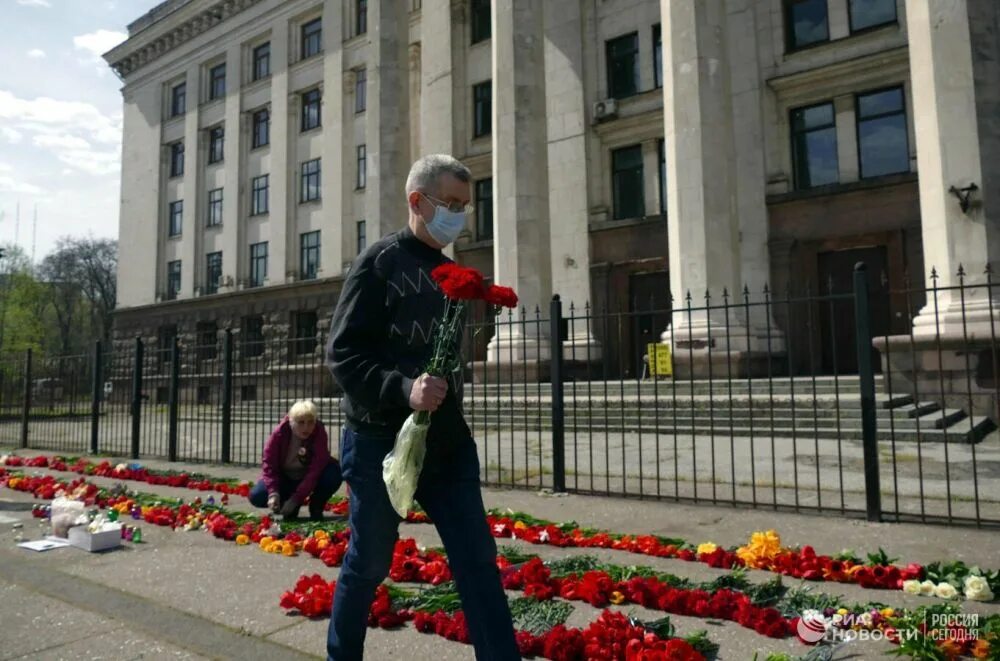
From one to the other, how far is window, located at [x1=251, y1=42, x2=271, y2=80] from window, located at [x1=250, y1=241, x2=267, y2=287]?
8299mm

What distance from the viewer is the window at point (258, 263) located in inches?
1236

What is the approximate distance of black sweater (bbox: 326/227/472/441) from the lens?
8.03 feet

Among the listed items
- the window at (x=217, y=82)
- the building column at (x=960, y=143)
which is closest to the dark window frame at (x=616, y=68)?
the building column at (x=960, y=143)

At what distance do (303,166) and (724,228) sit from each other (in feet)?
71.3

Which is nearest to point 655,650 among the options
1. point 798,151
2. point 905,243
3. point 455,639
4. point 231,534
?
point 455,639

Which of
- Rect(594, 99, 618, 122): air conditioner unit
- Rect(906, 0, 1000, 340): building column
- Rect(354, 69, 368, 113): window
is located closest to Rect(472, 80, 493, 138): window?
Rect(594, 99, 618, 122): air conditioner unit

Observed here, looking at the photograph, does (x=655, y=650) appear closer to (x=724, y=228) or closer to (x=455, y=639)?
(x=455, y=639)

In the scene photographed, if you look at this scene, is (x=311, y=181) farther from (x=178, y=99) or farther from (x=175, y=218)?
(x=178, y=99)

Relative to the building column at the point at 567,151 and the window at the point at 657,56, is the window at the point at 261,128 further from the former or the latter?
the window at the point at 657,56

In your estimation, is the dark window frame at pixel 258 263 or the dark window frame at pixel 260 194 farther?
the dark window frame at pixel 260 194

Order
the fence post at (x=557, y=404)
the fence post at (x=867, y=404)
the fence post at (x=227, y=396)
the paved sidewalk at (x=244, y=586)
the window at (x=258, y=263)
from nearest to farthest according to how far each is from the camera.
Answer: the paved sidewalk at (x=244, y=586), the fence post at (x=867, y=404), the fence post at (x=557, y=404), the fence post at (x=227, y=396), the window at (x=258, y=263)

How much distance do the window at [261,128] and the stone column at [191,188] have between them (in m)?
4.02

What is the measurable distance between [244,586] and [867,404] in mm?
5159

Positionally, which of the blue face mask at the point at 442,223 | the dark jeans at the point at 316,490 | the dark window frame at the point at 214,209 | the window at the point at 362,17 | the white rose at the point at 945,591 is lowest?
the white rose at the point at 945,591
